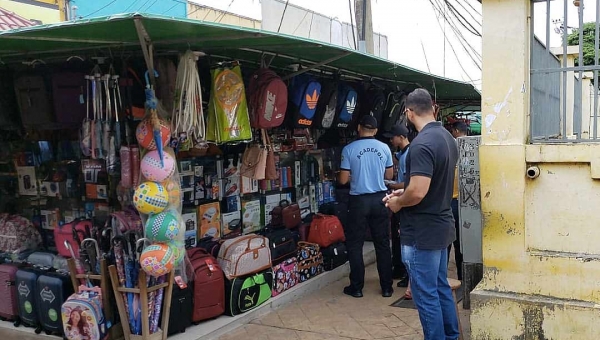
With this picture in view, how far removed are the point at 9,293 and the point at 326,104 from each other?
3.67 meters

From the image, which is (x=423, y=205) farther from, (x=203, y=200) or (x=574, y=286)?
(x=203, y=200)

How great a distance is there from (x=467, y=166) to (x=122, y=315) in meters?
3.32

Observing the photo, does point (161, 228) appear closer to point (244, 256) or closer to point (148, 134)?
point (148, 134)

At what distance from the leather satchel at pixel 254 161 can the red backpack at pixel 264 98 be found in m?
0.37

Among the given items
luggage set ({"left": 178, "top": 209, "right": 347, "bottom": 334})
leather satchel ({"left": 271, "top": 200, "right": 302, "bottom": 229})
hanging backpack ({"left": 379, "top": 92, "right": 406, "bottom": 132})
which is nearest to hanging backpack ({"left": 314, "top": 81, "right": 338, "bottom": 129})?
leather satchel ({"left": 271, "top": 200, "right": 302, "bottom": 229})

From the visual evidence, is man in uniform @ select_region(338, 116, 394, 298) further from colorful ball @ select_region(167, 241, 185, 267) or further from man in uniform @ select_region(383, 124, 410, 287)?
colorful ball @ select_region(167, 241, 185, 267)

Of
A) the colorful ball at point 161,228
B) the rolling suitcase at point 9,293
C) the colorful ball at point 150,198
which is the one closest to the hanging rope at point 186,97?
the colorful ball at point 150,198

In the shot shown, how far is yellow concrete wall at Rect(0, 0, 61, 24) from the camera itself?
9085 millimetres

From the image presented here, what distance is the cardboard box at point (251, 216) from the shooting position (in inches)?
240

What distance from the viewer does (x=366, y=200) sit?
5.60 meters

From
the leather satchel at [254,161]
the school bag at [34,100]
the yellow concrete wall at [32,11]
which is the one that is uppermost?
the yellow concrete wall at [32,11]

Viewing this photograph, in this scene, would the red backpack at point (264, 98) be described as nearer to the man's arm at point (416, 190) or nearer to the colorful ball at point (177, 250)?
the colorful ball at point (177, 250)

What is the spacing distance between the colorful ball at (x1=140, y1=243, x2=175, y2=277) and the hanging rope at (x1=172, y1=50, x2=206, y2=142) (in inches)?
34.9

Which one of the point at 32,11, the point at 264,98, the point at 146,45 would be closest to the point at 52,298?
the point at 146,45
